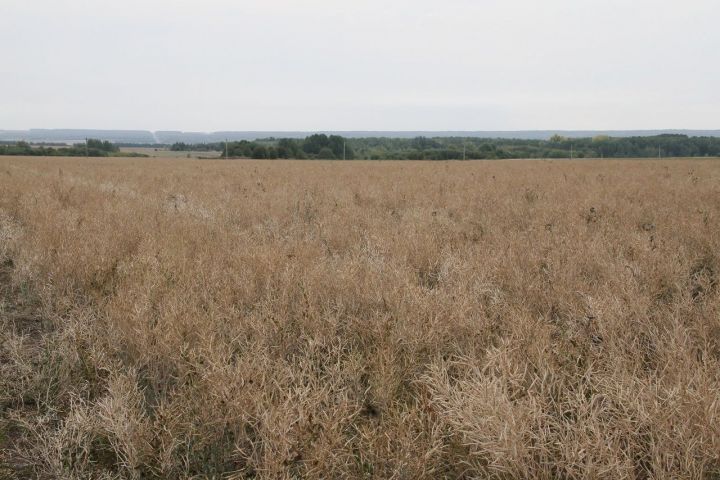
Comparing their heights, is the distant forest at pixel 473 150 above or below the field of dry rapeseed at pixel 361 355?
above

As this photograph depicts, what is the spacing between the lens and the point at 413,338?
112 inches

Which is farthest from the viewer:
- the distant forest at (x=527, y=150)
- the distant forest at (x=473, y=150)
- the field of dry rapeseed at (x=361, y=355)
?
the distant forest at (x=527, y=150)

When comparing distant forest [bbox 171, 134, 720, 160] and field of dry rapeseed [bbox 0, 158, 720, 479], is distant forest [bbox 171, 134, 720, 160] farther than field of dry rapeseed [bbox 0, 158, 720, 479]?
Yes

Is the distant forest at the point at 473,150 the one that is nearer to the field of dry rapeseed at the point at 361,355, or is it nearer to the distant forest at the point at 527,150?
the distant forest at the point at 527,150

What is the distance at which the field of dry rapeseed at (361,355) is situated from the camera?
192 centimetres

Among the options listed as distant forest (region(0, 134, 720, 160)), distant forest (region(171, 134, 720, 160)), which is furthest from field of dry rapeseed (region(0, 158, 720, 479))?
distant forest (region(0, 134, 720, 160))

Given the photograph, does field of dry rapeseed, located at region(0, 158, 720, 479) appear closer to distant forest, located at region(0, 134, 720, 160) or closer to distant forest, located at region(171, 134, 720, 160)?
distant forest, located at region(171, 134, 720, 160)

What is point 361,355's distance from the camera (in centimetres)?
268

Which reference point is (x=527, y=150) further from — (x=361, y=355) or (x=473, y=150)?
(x=361, y=355)

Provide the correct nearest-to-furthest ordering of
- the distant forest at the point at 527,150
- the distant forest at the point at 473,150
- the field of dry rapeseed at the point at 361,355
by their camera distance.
→ the field of dry rapeseed at the point at 361,355 → the distant forest at the point at 473,150 → the distant forest at the point at 527,150

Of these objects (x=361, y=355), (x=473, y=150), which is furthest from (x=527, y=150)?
(x=361, y=355)

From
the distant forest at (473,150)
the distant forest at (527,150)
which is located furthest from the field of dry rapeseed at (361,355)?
the distant forest at (473,150)

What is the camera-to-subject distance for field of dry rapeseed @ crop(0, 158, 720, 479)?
1923mm

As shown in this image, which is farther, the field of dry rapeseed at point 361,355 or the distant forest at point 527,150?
the distant forest at point 527,150
